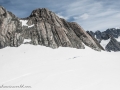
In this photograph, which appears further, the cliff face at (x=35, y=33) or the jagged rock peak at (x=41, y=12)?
the jagged rock peak at (x=41, y=12)

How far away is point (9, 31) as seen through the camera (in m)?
45.1

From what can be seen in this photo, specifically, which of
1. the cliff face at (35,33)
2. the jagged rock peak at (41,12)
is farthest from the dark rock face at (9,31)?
the jagged rock peak at (41,12)

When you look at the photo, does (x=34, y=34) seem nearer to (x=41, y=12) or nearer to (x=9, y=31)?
(x=9, y=31)

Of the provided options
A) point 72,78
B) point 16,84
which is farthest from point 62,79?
point 16,84

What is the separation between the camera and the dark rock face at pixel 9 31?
42.6 meters

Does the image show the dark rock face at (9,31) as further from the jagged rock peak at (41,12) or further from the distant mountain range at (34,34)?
the jagged rock peak at (41,12)

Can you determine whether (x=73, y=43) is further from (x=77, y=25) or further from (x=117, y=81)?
(x=117, y=81)

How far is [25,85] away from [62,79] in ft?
16.3

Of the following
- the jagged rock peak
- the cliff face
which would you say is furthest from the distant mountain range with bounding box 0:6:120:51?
the jagged rock peak

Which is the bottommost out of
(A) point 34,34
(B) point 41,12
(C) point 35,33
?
(A) point 34,34

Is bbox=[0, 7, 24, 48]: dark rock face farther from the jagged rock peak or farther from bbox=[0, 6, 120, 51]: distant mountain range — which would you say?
the jagged rock peak

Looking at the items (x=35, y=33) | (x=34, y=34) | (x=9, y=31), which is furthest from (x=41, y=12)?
(x=9, y=31)

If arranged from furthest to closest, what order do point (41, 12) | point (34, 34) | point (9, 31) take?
point (41, 12) < point (34, 34) < point (9, 31)

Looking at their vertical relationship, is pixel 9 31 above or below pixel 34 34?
above
